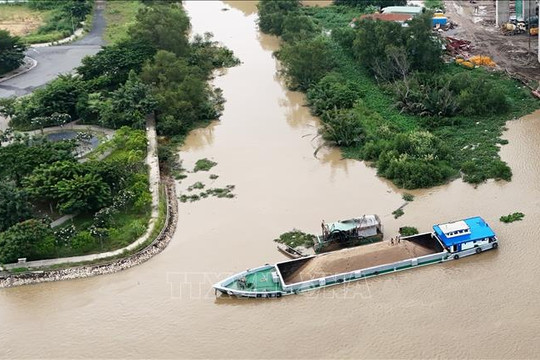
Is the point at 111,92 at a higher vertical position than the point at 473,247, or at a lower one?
higher

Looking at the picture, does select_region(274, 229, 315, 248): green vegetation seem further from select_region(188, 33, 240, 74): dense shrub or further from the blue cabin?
select_region(188, 33, 240, 74): dense shrub

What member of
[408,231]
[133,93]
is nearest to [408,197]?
[408,231]

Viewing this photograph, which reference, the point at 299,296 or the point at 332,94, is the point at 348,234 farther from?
the point at 332,94

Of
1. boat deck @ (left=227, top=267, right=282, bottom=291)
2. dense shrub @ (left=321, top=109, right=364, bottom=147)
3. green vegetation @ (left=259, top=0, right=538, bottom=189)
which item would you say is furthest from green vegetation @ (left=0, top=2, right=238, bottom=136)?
boat deck @ (left=227, top=267, right=282, bottom=291)

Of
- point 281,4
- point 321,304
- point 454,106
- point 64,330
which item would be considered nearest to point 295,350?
point 321,304

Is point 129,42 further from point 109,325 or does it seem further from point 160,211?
point 109,325
